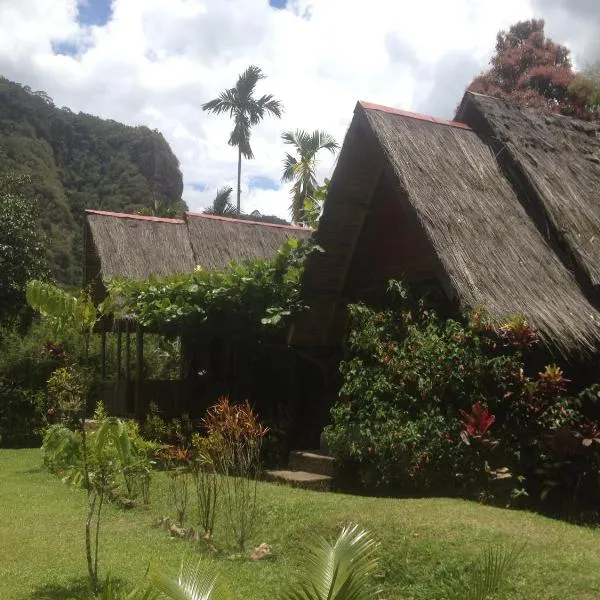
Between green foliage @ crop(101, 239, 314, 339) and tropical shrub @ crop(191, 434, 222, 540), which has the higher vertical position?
green foliage @ crop(101, 239, 314, 339)

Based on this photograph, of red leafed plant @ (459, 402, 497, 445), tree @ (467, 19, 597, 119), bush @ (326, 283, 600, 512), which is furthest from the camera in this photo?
tree @ (467, 19, 597, 119)

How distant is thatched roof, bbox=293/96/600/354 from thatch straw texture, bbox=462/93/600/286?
0.78ft

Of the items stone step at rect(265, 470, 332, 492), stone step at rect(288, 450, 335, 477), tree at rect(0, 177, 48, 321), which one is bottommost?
stone step at rect(265, 470, 332, 492)

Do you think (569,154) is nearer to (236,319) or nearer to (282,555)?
(236,319)

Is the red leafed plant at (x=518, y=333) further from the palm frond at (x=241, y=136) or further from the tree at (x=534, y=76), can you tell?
the palm frond at (x=241, y=136)

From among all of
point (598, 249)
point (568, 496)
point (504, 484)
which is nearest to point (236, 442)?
point (504, 484)

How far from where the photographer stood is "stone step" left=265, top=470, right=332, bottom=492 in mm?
9547

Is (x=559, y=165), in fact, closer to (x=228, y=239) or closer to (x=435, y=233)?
(x=435, y=233)

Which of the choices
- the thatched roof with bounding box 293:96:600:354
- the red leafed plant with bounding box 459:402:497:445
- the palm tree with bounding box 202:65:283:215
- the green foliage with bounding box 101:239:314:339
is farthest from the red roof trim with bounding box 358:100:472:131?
the palm tree with bounding box 202:65:283:215

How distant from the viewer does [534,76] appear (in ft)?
65.1

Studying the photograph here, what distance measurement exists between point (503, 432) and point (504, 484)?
0.54m

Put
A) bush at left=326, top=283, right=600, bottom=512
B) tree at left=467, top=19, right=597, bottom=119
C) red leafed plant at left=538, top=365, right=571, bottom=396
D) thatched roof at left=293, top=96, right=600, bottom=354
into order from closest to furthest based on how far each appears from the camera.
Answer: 1. bush at left=326, top=283, right=600, bottom=512
2. red leafed plant at left=538, top=365, right=571, bottom=396
3. thatched roof at left=293, top=96, right=600, bottom=354
4. tree at left=467, top=19, right=597, bottom=119

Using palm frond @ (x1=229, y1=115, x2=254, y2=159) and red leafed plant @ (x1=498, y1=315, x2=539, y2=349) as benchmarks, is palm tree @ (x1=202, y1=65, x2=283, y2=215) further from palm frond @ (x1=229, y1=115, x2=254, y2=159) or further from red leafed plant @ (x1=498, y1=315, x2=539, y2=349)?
red leafed plant @ (x1=498, y1=315, x2=539, y2=349)

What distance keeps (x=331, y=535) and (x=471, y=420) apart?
1.79 metres
